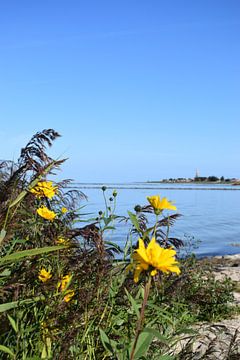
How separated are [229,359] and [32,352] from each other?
90 centimetres

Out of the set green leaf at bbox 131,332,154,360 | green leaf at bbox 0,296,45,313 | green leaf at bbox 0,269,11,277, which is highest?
green leaf at bbox 0,269,11,277

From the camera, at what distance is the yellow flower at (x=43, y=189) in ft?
8.05

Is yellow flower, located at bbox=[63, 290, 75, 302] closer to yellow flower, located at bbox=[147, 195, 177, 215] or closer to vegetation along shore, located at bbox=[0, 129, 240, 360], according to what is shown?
vegetation along shore, located at bbox=[0, 129, 240, 360]

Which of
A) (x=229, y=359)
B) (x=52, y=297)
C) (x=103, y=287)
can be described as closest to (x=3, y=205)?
(x=52, y=297)

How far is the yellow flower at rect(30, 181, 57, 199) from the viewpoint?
2.46 metres

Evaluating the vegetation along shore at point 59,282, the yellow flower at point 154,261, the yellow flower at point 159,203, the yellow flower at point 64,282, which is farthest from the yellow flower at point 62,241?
the yellow flower at point 154,261

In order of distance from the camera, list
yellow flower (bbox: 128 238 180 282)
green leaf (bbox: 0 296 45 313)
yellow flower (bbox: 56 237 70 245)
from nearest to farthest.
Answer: yellow flower (bbox: 128 238 180 282)
green leaf (bbox: 0 296 45 313)
yellow flower (bbox: 56 237 70 245)

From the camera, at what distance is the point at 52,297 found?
210 centimetres

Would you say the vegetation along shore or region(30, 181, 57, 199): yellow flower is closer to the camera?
the vegetation along shore

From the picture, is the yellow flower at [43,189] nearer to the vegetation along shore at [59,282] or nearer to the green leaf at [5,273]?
the vegetation along shore at [59,282]

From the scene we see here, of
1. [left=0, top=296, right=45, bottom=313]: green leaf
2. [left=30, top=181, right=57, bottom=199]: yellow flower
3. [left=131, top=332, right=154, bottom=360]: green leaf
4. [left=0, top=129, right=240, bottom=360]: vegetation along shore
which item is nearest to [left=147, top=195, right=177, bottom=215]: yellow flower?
[left=0, top=129, right=240, bottom=360]: vegetation along shore

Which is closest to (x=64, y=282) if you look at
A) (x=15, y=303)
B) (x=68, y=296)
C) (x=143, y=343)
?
(x=68, y=296)

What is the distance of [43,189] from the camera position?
2.51 m

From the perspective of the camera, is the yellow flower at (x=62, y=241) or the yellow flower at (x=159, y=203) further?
the yellow flower at (x=62, y=241)
